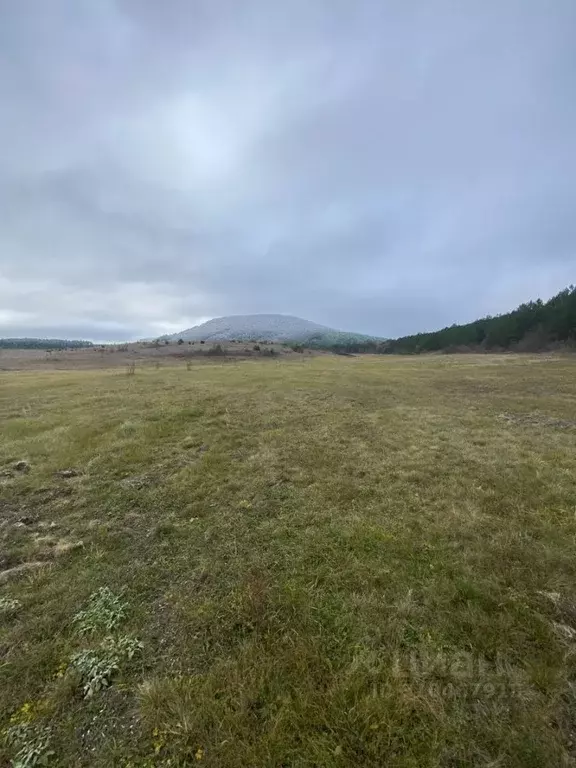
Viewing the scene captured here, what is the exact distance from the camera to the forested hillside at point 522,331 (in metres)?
68.4

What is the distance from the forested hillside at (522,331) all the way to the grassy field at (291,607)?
2916 inches

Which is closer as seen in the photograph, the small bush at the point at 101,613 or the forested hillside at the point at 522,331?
the small bush at the point at 101,613

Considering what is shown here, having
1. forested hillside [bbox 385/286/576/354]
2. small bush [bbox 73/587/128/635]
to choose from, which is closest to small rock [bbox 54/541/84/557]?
small bush [bbox 73/587/128/635]

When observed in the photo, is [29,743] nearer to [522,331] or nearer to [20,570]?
[20,570]

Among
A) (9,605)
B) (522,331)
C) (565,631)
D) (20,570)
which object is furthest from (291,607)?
(522,331)

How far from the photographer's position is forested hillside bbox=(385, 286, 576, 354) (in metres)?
68.4

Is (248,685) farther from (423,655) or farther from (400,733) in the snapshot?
(423,655)

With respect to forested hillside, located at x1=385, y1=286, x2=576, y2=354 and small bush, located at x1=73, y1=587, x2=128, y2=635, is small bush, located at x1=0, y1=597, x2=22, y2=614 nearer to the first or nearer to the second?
small bush, located at x1=73, y1=587, x2=128, y2=635

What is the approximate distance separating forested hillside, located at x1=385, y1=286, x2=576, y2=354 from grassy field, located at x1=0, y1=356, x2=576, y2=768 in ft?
243

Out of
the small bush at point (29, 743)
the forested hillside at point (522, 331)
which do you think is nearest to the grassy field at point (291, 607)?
the small bush at point (29, 743)

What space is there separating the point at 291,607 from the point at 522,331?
9198cm

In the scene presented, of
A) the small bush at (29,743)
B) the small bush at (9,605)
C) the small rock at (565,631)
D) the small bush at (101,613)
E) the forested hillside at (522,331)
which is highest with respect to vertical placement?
the forested hillside at (522,331)

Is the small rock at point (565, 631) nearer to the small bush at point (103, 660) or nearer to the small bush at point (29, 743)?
the small bush at point (103, 660)

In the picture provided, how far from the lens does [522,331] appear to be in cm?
7819
